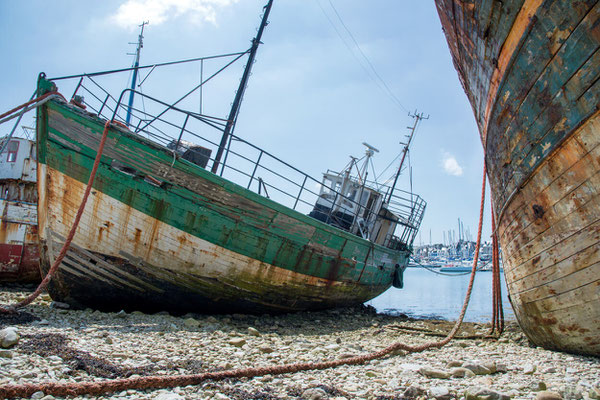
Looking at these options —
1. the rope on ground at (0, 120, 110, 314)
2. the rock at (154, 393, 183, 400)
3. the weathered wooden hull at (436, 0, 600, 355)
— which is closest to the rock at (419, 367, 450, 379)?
the weathered wooden hull at (436, 0, 600, 355)

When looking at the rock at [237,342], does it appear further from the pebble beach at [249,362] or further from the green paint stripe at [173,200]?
the green paint stripe at [173,200]

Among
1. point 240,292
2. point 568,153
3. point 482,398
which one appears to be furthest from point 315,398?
point 240,292

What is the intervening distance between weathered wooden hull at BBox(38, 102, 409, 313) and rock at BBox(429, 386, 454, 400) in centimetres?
447

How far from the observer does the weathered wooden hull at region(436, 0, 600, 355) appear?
3348 mm

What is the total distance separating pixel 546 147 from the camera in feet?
12.6

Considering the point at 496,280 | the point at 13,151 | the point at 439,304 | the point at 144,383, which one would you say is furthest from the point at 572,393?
the point at 439,304

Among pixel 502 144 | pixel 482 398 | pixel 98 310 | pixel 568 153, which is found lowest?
pixel 98 310

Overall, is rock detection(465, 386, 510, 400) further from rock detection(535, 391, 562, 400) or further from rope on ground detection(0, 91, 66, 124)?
rope on ground detection(0, 91, 66, 124)

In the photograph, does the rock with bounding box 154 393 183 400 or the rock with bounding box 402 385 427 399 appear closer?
the rock with bounding box 154 393 183 400

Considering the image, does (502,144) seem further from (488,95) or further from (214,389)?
(214,389)

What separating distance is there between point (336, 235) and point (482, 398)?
5.80 metres

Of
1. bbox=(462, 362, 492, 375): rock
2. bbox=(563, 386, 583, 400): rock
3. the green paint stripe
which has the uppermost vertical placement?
the green paint stripe

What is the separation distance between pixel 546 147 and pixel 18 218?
42.9 ft

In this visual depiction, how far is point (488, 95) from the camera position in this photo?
16.3ft
